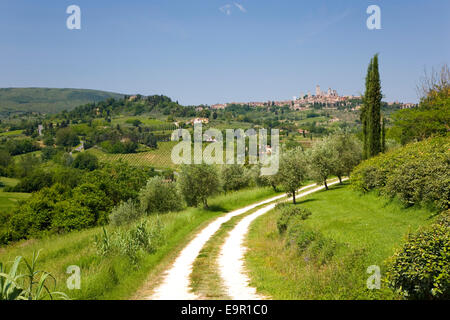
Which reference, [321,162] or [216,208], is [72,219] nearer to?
[216,208]

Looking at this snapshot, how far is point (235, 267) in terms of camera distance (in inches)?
525

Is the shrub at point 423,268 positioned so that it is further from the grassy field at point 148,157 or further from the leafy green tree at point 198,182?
the grassy field at point 148,157

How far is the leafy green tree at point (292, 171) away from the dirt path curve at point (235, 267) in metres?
9.29

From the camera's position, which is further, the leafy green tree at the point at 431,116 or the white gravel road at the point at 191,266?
the leafy green tree at the point at 431,116

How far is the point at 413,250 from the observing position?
771cm

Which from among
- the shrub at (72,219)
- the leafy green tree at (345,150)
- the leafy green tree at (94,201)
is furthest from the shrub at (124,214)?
the leafy green tree at (345,150)

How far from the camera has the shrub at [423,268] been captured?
23.5ft

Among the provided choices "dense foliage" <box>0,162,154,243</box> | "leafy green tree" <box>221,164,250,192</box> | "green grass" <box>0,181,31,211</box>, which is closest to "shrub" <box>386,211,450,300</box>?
"leafy green tree" <box>221,164,250,192</box>

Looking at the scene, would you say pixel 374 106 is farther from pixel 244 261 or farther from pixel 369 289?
pixel 369 289

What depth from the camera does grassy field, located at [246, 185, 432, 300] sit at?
29.7ft

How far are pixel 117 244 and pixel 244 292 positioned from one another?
22.1 ft

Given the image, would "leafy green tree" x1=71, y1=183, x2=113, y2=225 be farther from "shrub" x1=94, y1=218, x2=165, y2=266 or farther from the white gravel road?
"shrub" x1=94, y1=218, x2=165, y2=266

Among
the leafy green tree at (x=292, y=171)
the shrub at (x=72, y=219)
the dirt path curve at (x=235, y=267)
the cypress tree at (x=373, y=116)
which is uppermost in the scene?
the cypress tree at (x=373, y=116)

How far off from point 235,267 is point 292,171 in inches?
759
